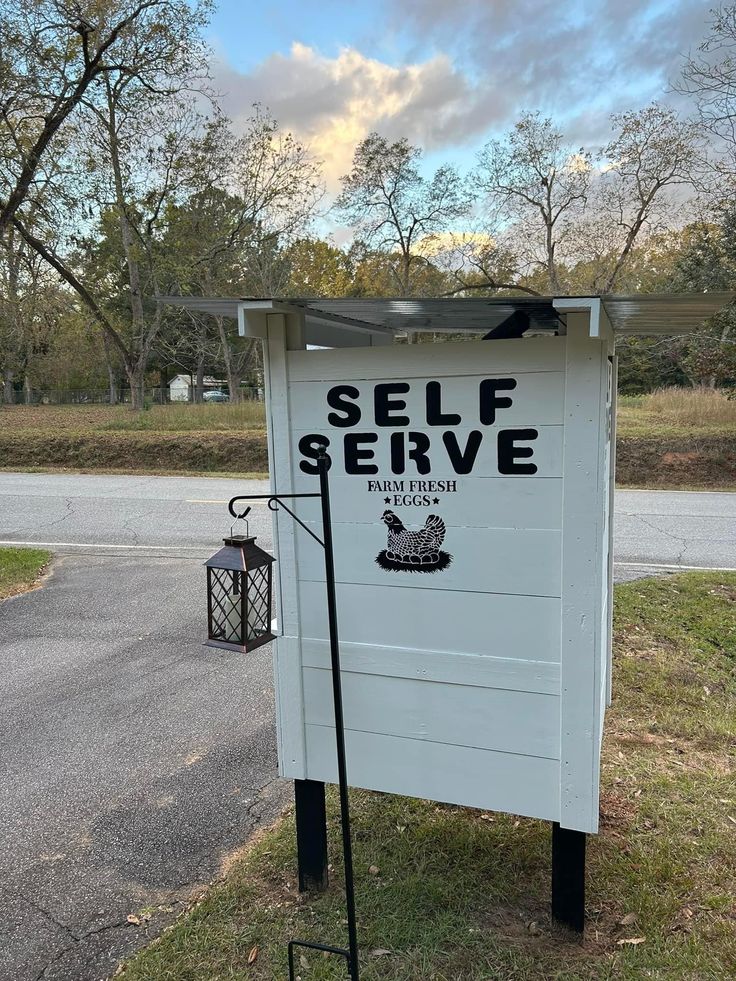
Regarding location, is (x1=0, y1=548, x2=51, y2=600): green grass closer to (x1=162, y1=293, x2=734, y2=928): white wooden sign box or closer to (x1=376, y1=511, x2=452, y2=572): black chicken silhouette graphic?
(x1=162, y1=293, x2=734, y2=928): white wooden sign box

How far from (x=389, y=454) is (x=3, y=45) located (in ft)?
32.4

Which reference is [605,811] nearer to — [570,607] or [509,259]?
[570,607]

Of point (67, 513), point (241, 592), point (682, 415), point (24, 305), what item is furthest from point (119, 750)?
point (24, 305)

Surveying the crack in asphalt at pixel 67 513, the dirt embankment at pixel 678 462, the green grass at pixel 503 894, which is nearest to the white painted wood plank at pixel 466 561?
the green grass at pixel 503 894

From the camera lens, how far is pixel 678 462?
1345 cm

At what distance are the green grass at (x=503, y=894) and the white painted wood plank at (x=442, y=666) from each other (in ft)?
2.78

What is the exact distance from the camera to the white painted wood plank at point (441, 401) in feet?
6.57

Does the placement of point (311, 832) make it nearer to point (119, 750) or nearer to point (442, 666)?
point (442, 666)

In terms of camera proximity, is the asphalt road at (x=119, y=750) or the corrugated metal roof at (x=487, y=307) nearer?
Result: the corrugated metal roof at (x=487, y=307)

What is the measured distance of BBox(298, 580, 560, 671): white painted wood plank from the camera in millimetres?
2092

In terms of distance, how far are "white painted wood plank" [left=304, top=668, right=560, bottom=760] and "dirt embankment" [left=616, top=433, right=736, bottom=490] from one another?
1159cm

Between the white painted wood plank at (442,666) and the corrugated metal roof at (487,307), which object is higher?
the corrugated metal roof at (487,307)

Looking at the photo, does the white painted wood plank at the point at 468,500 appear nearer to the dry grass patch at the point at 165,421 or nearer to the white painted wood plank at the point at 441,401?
the white painted wood plank at the point at 441,401

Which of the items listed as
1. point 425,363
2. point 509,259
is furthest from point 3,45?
point 509,259
